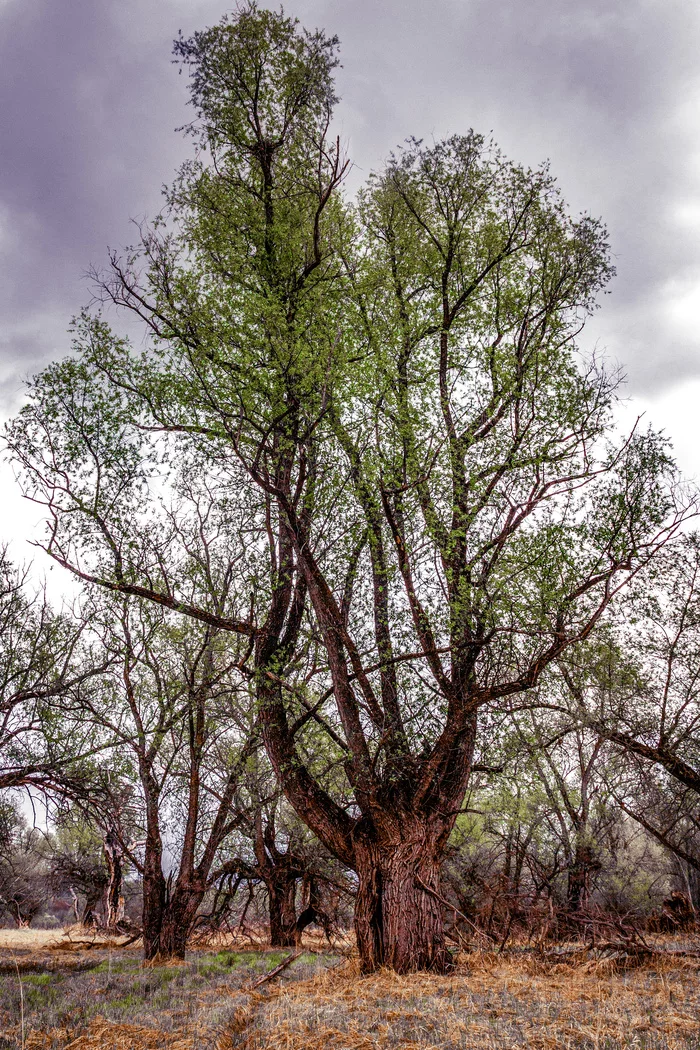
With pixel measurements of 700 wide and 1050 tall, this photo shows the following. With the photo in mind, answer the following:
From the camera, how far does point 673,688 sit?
45.0 feet

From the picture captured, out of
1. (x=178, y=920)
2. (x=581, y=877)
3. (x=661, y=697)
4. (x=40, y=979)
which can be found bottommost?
(x=178, y=920)

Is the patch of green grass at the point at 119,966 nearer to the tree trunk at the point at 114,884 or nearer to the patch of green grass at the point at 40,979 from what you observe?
the patch of green grass at the point at 40,979

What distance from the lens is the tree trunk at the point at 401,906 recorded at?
9000 millimetres

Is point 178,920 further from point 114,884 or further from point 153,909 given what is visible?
point 114,884

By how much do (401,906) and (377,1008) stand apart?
3303mm

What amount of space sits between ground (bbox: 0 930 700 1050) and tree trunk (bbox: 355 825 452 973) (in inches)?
17.2

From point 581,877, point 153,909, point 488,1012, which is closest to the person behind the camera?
point 488,1012

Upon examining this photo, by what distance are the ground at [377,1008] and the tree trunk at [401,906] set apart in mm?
436

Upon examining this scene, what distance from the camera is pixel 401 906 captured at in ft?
30.1

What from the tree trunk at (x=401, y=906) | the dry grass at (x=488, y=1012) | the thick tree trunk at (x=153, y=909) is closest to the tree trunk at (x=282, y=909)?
the thick tree trunk at (x=153, y=909)

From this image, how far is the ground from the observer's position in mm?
4801

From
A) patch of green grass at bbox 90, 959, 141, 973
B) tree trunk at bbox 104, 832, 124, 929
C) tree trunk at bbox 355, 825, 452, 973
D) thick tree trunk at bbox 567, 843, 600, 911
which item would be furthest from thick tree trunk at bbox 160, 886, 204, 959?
thick tree trunk at bbox 567, 843, 600, 911

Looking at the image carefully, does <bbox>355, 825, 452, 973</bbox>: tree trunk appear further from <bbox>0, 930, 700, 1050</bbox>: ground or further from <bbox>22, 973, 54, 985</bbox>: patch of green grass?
<bbox>22, 973, 54, 985</bbox>: patch of green grass

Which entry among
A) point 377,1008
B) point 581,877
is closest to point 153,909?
point 581,877
